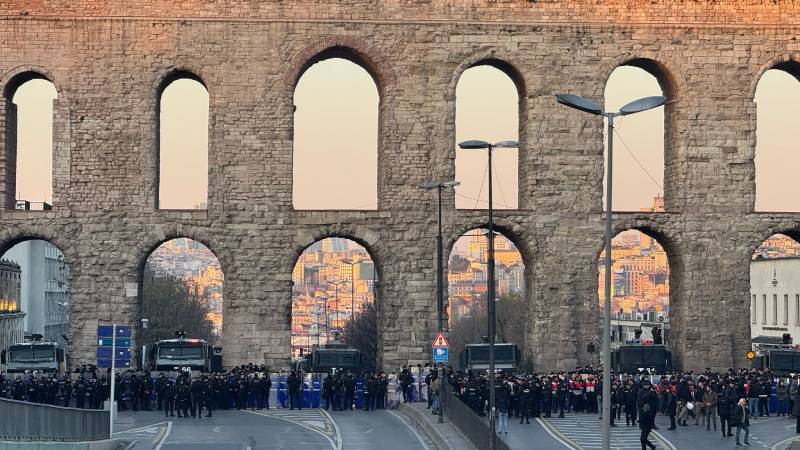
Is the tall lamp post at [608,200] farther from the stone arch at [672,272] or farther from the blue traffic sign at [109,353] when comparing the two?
the stone arch at [672,272]

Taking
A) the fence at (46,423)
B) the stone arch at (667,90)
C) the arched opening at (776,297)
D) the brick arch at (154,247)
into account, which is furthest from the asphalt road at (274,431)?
the arched opening at (776,297)

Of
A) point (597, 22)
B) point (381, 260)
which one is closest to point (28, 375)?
point (381, 260)

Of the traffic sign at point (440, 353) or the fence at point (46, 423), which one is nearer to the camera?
the fence at point (46, 423)

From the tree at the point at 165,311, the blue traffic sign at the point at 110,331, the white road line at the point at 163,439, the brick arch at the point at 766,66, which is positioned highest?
the brick arch at the point at 766,66

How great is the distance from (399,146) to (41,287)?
198ft

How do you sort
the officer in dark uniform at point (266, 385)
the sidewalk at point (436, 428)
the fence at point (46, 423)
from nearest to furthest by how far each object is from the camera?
the fence at point (46, 423), the sidewalk at point (436, 428), the officer in dark uniform at point (266, 385)

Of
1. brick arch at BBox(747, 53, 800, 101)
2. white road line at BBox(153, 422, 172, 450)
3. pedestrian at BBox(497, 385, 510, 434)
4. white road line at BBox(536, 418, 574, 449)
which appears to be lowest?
white road line at BBox(153, 422, 172, 450)

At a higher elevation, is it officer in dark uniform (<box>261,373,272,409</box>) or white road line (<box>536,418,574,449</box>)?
officer in dark uniform (<box>261,373,272,409</box>)

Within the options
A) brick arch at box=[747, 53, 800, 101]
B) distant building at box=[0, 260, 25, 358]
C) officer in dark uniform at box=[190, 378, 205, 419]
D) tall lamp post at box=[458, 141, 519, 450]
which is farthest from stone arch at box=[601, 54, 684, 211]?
distant building at box=[0, 260, 25, 358]

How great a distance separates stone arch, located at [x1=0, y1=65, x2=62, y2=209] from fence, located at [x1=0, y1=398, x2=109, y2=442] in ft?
72.4

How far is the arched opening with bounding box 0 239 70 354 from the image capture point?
94.8 m

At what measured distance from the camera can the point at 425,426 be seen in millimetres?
44156

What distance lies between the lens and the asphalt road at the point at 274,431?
39.7 m

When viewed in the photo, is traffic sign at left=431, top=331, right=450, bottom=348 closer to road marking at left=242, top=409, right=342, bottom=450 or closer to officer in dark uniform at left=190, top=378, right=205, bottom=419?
road marking at left=242, top=409, right=342, bottom=450
